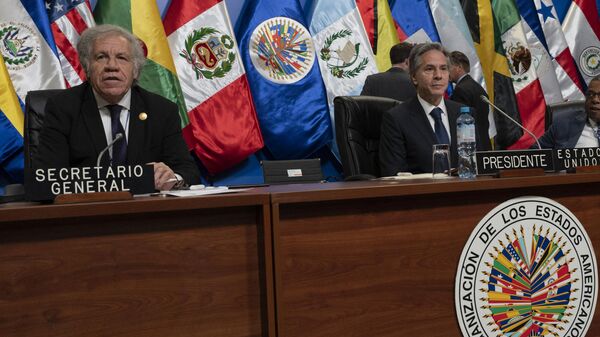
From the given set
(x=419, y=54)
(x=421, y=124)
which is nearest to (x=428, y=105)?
(x=421, y=124)

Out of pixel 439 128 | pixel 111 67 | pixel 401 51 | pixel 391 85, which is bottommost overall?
pixel 439 128

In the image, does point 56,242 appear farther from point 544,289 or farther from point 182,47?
point 182,47

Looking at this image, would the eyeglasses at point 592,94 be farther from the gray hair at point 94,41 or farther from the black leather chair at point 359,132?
the gray hair at point 94,41

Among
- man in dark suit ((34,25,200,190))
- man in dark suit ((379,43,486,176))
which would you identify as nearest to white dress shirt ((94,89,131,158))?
man in dark suit ((34,25,200,190))

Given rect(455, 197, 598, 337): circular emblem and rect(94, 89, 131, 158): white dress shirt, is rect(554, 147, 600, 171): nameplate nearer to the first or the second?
rect(455, 197, 598, 337): circular emblem

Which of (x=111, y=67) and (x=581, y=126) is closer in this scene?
(x=111, y=67)

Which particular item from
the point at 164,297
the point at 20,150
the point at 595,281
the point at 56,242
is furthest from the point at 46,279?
the point at 20,150

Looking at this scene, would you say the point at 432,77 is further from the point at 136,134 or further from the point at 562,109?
the point at 136,134

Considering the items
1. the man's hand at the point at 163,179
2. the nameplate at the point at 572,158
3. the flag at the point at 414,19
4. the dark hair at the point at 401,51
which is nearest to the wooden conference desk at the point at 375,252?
the nameplate at the point at 572,158

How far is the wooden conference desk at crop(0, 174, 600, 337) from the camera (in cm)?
126

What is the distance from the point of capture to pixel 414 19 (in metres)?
4.98

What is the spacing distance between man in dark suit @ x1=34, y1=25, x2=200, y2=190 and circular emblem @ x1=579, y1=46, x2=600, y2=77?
14.7 ft

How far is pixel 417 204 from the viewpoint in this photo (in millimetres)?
1604

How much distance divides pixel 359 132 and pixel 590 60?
3613 millimetres
